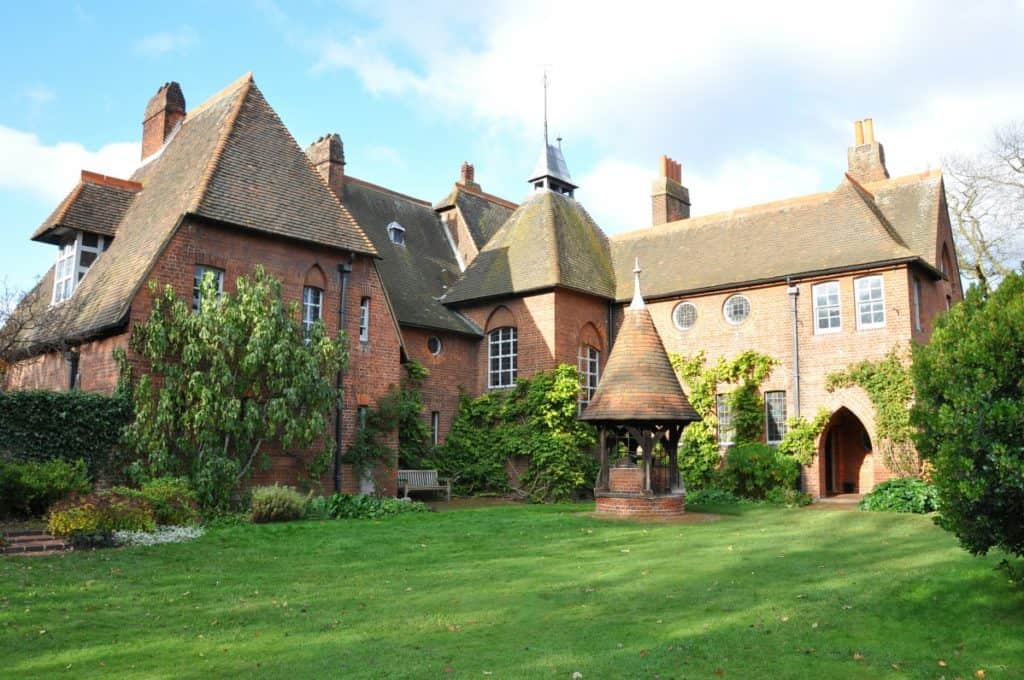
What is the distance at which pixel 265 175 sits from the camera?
20.7m

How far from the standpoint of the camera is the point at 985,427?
7500 millimetres

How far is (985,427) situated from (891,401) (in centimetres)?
1494

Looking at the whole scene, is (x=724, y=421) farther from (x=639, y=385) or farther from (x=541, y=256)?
(x=541, y=256)

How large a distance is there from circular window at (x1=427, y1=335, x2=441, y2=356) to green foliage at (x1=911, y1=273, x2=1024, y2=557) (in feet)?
59.3

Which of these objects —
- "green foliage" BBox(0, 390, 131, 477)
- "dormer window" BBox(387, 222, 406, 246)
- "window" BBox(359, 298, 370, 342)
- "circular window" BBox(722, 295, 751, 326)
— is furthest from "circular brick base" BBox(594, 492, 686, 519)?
"dormer window" BBox(387, 222, 406, 246)

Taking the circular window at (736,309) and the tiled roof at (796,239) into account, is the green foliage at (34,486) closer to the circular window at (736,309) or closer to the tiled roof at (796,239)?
the tiled roof at (796,239)

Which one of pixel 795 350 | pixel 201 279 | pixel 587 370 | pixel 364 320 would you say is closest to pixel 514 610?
pixel 201 279

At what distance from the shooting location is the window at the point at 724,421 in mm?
24078

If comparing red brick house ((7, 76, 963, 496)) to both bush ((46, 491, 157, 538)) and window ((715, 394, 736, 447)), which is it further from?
bush ((46, 491, 157, 538))

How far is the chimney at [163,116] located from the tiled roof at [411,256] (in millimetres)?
5542

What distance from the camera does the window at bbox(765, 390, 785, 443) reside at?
23.6 m

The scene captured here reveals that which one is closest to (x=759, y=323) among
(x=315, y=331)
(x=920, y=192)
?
(x=920, y=192)

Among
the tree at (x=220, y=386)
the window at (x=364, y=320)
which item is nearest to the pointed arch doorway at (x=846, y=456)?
the window at (x=364, y=320)

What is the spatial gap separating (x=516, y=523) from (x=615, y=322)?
11604 millimetres
